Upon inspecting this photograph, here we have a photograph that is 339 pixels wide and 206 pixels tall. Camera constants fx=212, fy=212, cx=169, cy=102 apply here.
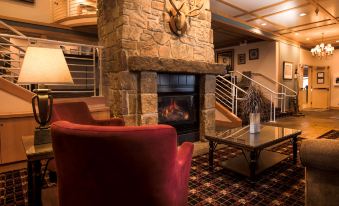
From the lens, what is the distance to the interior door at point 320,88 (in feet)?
31.4

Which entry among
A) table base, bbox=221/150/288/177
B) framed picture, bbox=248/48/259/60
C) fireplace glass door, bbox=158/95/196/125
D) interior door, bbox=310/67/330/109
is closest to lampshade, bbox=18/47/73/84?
fireplace glass door, bbox=158/95/196/125

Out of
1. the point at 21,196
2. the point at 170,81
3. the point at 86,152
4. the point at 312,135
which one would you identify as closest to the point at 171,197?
the point at 86,152

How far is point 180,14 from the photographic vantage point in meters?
3.33

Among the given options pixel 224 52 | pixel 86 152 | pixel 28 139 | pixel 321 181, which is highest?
pixel 224 52

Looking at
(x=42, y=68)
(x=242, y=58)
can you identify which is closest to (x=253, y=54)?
(x=242, y=58)

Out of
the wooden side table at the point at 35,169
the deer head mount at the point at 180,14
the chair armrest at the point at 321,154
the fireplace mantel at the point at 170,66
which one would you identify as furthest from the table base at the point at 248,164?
the deer head mount at the point at 180,14

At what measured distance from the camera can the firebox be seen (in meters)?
3.45

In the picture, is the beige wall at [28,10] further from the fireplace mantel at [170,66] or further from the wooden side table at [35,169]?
the wooden side table at [35,169]

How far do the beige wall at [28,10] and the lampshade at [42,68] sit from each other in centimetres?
537

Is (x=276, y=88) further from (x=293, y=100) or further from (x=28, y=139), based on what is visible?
(x=28, y=139)

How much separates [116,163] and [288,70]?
8821 mm

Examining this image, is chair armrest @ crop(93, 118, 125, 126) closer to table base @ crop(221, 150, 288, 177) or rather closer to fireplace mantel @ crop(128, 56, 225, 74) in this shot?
fireplace mantel @ crop(128, 56, 225, 74)

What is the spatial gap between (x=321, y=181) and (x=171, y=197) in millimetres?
1072

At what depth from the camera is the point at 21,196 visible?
2023 millimetres
